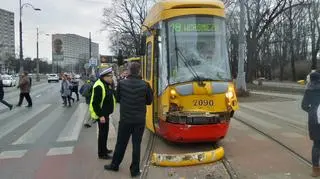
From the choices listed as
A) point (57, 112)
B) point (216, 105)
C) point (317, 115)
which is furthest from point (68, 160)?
point (57, 112)

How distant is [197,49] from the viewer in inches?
421

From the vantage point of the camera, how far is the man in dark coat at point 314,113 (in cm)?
806

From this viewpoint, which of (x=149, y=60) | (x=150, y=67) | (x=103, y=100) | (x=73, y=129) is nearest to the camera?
(x=103, y=100)

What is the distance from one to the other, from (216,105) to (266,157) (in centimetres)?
146

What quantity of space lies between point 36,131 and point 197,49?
5821 mm

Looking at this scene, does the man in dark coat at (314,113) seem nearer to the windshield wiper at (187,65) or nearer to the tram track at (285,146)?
the tram track at (285,146)

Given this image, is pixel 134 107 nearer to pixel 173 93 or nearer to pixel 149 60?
pixel 173 93

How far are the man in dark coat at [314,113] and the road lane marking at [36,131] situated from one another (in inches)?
266

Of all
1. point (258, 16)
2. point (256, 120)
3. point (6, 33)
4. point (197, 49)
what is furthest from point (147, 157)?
point (6, 33)

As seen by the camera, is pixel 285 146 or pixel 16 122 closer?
pixel 285 146

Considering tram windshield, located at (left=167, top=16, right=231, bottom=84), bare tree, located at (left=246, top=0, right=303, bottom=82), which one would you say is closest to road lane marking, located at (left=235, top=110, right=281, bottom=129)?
tram windshield, located at (left=167, top=16, right=231, bottom=84)

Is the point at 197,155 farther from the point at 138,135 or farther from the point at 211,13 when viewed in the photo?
the point at 211,13

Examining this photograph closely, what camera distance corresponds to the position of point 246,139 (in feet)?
38.9

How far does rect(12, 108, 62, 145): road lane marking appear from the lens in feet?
40.7
